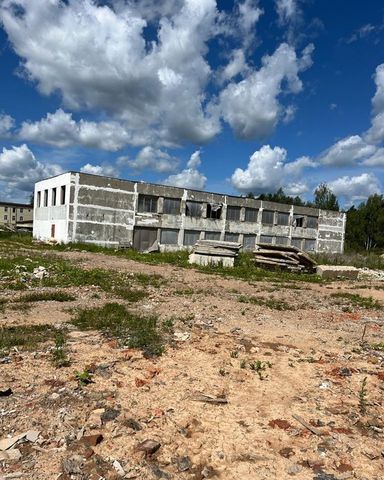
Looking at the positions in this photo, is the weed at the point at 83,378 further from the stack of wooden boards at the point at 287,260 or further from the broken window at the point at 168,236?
the broken window at the point at 168,236

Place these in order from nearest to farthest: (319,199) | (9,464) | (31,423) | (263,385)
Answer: (9,464), (31,423), (263,385), (319,199)

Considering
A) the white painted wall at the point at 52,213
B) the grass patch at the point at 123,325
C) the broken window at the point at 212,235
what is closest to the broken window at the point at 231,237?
the broken window at the point at 212,235

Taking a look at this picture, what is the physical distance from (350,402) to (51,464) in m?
3.38

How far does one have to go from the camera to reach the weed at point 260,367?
5.14m

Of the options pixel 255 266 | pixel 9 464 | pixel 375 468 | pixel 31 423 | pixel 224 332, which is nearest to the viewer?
Result: pixel 9 464

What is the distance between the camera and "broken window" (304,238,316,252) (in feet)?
130

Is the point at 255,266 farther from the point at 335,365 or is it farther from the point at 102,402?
the point at 102,402

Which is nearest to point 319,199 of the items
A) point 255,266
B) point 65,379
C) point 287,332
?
point 255,266

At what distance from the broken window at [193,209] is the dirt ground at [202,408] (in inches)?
965

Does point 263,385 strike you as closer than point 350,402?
No

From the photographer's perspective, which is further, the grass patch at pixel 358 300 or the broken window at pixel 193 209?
the broken window at pixel 193 209

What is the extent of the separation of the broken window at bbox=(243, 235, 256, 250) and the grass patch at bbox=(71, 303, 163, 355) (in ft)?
90.5

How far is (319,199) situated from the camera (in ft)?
210

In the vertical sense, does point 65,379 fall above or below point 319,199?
below
